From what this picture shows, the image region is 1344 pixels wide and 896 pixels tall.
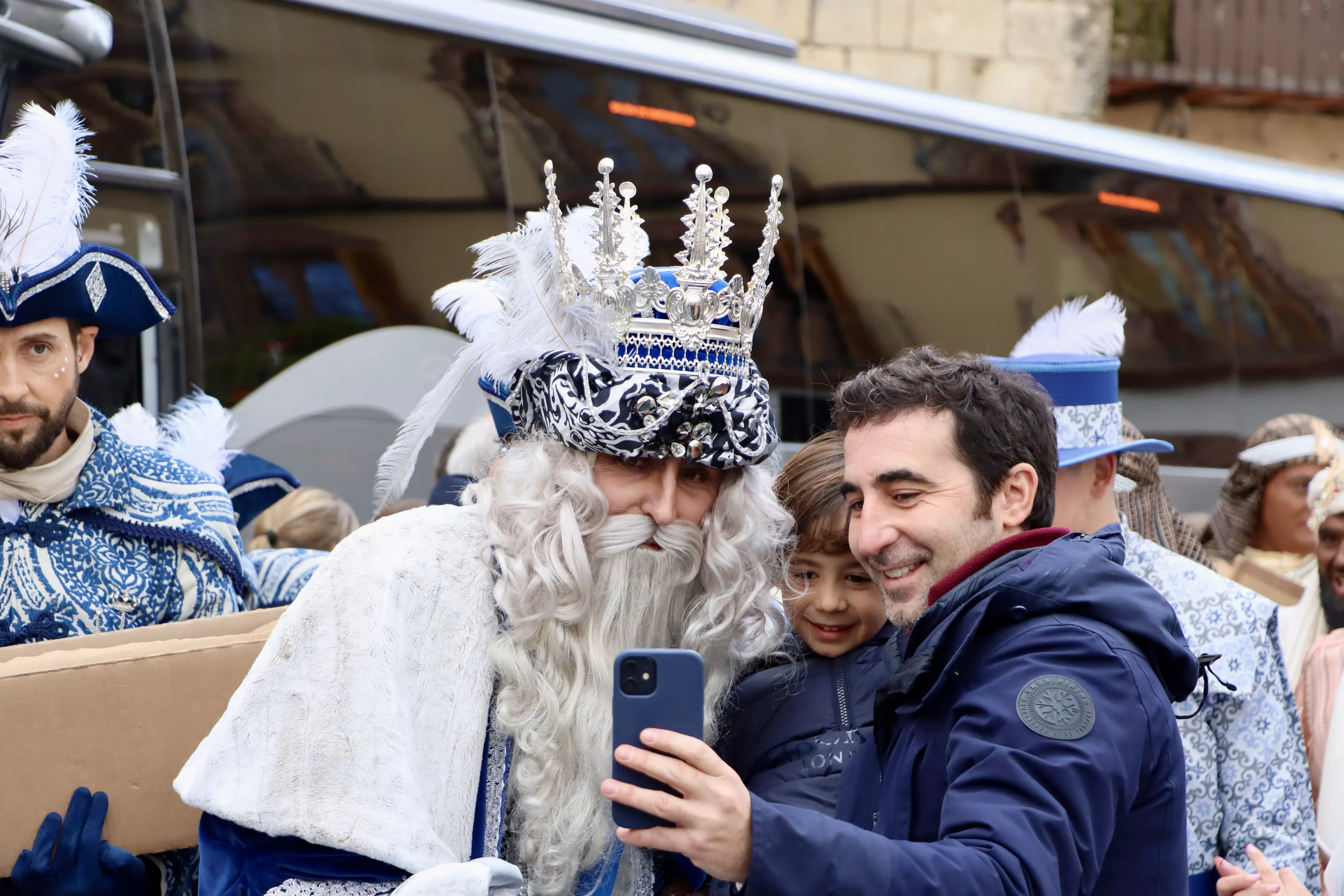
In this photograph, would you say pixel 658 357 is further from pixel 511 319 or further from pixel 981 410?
pixel 981 410

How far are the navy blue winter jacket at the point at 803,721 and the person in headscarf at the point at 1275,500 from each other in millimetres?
2705

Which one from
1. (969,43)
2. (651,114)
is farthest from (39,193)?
(969,43)

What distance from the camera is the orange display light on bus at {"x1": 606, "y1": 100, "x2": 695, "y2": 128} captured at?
711cm

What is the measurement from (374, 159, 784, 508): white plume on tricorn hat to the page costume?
85 centimetres

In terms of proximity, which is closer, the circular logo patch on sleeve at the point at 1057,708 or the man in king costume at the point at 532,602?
the circular logo patch on sleeve at the point at 1057,708

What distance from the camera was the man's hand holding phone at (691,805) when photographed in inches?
67.3

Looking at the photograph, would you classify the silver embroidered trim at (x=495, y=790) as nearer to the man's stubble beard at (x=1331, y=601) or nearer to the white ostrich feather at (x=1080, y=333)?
the white ostrich feather at (x=1080, y=333)

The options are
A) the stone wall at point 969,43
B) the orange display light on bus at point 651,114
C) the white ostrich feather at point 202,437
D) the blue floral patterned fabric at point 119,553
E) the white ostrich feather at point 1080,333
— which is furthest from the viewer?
the stone wall at point 969,43

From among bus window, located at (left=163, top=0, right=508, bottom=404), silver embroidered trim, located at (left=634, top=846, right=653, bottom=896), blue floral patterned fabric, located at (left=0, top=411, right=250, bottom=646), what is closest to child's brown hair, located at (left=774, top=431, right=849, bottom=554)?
silver embroidered trim, located at (left=634, top=846, right=653, bottom=896)

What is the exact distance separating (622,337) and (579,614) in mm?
474

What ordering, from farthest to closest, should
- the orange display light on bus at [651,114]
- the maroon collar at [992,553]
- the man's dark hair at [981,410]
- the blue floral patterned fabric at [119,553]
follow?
the orange display light on bus at [651,114]
the blue floral patterned fabric at [119,553]
the man's dark hair at [981,410]
the maroon collar at [992,553]

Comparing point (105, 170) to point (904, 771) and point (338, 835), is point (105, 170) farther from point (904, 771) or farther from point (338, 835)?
point (904, 771)

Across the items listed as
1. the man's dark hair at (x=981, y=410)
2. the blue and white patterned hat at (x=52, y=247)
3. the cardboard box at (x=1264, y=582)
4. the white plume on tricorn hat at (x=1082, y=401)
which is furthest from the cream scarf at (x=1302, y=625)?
the blue and white patterned hat at (x=52, y=247)

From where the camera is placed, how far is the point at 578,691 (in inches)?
93.0
